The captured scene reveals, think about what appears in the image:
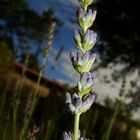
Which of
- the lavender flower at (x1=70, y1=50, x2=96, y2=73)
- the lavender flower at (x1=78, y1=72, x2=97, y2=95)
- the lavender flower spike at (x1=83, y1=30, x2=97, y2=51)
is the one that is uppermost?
the lavender flower spike at (x1=83, y1=30, x2=97, y2=51)

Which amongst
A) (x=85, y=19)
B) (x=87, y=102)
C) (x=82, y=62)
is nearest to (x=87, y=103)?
(x=87, y=102)

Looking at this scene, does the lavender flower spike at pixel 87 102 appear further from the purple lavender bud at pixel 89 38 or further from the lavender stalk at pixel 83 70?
the purple lavender bud at pixel 89 38

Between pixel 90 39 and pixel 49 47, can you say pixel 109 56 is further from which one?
pixel 90 39

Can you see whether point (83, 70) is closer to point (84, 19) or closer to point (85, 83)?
point (85, 83)

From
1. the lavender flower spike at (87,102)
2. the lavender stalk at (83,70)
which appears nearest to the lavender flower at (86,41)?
the lavender stalk at (83,70)

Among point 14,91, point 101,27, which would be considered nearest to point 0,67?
point 101,27

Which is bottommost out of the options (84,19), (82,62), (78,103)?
(78,103)

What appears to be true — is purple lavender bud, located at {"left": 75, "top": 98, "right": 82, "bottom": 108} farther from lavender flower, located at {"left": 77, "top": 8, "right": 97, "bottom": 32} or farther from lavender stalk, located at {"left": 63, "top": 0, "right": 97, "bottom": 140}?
lavender flower, located at {"left": 77, "top": 8, "right": 97, "bottom": 32}

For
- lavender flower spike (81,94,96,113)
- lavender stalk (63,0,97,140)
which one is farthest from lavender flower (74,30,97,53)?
lavender flower spike (81,94,96,113)
